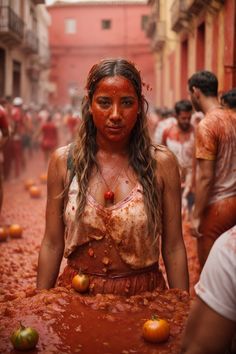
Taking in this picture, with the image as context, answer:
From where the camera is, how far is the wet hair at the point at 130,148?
2.66m

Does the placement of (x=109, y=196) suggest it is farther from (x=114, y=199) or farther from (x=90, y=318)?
(x=90, y=318)

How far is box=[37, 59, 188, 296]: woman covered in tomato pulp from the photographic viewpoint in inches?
104

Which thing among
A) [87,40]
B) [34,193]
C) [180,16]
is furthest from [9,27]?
[87,40]

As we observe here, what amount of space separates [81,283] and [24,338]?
618mm

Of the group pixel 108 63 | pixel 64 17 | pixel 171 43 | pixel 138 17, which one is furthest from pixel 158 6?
pixel 108 63

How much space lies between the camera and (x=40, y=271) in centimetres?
291

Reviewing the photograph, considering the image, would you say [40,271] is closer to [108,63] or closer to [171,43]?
[108,63]

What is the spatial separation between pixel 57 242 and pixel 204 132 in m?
1.97

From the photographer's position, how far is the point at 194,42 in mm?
14562

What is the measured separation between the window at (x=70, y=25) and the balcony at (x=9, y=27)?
15.4 meters

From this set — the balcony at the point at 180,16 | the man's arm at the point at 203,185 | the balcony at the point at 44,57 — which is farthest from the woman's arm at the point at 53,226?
the balcony at the point at 44,57

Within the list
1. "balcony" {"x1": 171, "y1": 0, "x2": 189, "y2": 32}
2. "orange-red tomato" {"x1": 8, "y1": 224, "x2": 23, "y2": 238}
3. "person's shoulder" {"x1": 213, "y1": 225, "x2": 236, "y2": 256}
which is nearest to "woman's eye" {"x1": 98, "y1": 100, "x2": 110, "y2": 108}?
"person's shoulder" {"x1": 213, "y1": 225, "x2": 236, "y2": 256}

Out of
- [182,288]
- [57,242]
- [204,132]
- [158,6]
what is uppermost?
[158,6]

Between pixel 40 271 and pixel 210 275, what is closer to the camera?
pixel 210 275
